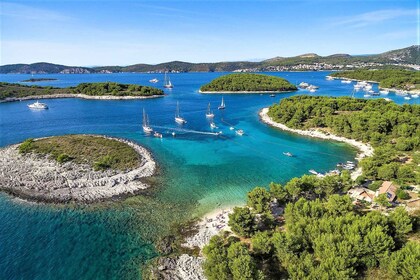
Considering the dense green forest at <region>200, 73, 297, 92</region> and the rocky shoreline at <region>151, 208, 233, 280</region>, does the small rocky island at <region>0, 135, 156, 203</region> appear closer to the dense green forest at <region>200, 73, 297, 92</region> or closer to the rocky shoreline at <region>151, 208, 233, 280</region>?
the rocky shoreline at <region>151, 208, 233, 280</region>

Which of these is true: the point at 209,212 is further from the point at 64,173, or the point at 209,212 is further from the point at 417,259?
the point at 64,173

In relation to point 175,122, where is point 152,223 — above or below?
below

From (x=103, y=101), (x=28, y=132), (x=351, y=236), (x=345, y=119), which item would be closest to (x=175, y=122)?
(x=28, y=132)

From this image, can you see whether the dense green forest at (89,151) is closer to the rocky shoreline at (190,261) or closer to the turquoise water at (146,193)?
the turquoise water at (146,193)

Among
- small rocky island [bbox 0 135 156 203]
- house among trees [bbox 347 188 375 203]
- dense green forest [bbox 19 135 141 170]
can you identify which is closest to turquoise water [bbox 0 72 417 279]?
small rocky island [bbox 0 135 156 203]

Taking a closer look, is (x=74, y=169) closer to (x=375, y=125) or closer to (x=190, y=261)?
(x=190, y=261)

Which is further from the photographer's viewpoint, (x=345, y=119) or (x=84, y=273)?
(x=345, y=119)

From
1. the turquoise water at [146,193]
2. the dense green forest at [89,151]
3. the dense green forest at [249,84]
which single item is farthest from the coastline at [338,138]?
the dense green forest at [249,84]

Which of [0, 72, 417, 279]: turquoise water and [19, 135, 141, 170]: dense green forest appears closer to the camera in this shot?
[0, 72, 417, 279]: turquoise water
